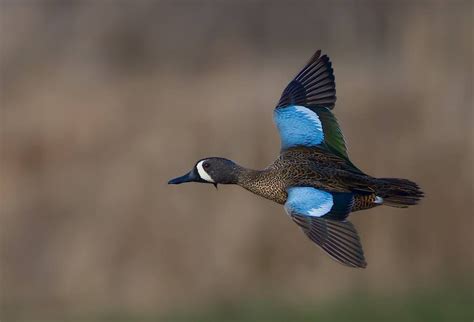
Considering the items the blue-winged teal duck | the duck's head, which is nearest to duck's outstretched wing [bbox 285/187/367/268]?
the blue-winged teal duck

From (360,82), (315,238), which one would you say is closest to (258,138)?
(360,82)

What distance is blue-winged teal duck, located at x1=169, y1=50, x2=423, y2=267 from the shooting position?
4.45 m

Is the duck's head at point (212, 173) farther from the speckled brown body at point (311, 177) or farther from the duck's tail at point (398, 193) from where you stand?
the duck's tail at point (398, 193)

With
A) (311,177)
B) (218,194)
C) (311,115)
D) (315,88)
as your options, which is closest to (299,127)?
(311,115)

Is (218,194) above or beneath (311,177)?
beneath

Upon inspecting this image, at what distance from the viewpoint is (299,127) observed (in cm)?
504

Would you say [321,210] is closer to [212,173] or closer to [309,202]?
[309,202]

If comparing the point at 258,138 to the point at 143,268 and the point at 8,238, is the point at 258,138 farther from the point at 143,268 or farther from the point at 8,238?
the point at 8,238

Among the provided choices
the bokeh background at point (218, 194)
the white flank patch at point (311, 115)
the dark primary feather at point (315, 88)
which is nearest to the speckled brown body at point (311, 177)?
the white flank patch at point (311, 115)

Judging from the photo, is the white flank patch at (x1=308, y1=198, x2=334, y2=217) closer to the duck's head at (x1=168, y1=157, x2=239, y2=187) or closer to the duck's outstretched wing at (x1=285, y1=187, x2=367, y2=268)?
the duck's outstretched wing at (x1=285, y1=187, x2=367, y2=268)

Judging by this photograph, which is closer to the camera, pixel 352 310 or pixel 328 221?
pixel 328 221

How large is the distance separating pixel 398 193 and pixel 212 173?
30.1 inches

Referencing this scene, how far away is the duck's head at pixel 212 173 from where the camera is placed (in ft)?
16.1

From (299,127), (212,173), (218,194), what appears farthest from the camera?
(218,194)
